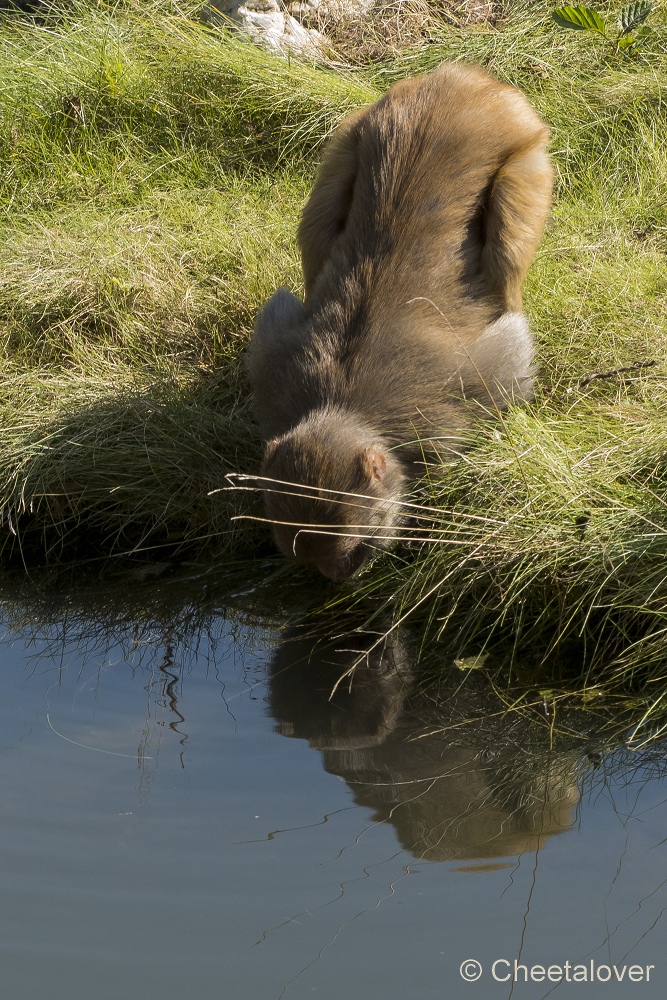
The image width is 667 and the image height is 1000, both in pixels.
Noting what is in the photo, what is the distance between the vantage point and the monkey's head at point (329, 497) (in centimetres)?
436

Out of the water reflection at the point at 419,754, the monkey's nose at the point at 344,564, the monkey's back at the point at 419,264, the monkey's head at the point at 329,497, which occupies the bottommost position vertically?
the water reflection at the point at 419,754

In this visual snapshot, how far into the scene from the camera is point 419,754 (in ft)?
12.3

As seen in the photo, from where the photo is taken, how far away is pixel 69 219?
753 cm

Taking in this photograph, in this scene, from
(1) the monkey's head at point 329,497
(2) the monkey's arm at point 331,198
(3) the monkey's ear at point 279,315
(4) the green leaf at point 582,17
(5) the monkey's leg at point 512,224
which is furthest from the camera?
(4) the green leaf at point 582,17

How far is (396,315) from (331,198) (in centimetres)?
105

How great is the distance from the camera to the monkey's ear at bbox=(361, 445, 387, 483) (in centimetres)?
443

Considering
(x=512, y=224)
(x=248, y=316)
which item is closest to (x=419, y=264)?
(x=512, y=224)

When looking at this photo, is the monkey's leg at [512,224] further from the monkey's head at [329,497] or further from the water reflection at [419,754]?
the water reflection at [419,754]

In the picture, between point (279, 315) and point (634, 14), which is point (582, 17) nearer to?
point (634, 14)

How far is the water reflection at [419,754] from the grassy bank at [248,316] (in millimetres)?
318

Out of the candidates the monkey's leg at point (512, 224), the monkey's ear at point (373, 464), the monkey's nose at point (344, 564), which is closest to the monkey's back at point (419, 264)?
the monkey's leg at point (512, 224)

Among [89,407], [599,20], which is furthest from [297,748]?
[599,20]

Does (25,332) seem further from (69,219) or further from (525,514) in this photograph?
(525,514)

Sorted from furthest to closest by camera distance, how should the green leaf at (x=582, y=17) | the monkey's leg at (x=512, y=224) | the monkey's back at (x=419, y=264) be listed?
the green leaf at (x=582, y=17)
the monkey's leg at (x=512, y=224)
the monkey's back at (x=419, y=264)
